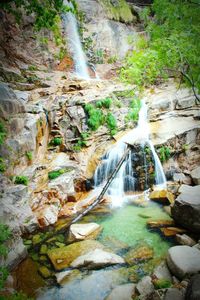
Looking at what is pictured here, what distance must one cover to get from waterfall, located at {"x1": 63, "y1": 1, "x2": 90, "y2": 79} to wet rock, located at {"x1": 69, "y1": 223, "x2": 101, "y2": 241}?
13437 millimetres

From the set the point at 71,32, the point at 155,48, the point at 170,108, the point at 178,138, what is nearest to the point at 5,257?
the point at 155,48

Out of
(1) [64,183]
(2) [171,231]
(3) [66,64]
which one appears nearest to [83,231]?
(2) [171,231]

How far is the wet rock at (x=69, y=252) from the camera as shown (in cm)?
561

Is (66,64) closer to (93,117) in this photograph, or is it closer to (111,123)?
(93,117)

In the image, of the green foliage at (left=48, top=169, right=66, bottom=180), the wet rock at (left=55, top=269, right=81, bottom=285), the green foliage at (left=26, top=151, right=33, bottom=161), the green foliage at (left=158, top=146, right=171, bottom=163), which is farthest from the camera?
the green foliage at (left=158, top=146, right=171, bottom=163)

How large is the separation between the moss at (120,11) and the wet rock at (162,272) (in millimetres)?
21075

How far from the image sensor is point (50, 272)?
5.34 meters

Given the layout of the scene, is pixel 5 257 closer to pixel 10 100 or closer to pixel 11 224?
pixel 11 224

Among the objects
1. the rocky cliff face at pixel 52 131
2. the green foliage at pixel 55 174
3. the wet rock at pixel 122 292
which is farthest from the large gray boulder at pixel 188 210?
the green foliage at pixel 55 174

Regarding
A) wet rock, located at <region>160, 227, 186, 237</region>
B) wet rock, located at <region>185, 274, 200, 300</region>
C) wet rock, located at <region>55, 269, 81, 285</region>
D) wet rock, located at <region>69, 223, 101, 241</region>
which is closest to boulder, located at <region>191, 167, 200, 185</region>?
wet rock, located at <region>160, 227, 186, 237</region>

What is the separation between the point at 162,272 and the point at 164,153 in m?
6.35

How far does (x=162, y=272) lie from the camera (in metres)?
4.88

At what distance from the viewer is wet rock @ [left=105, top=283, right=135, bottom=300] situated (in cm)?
438

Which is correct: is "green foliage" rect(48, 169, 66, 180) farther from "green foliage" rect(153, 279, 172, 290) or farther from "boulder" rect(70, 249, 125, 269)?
"green foliage" rect(153, 279, 172, 290)
